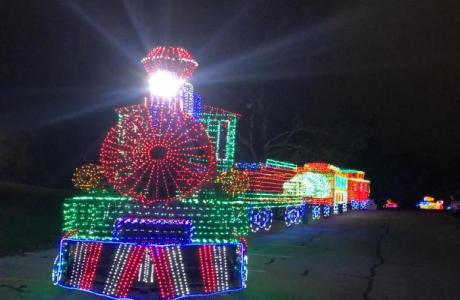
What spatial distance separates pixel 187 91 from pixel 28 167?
2029 cm

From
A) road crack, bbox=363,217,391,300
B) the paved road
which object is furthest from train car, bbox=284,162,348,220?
the paved road

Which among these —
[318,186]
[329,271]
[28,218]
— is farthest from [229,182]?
[318,186]

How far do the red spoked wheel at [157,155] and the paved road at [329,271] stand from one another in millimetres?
1628

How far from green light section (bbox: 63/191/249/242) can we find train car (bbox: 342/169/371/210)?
31.1m

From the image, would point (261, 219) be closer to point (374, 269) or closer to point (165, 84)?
point (374, 269)

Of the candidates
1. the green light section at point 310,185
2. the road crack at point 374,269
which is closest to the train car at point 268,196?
the green light section at point 310,185

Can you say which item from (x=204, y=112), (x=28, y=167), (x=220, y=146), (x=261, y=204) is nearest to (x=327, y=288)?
(x=220, y=146)

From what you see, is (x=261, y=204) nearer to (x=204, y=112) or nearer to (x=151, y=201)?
(x=204, y=112)

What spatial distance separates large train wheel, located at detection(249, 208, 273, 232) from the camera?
20.1 meters

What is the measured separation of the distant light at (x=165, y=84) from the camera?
9495mm

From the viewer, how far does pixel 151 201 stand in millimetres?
8453

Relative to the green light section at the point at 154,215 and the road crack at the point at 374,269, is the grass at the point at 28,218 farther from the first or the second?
the road crack at the point at 374,269

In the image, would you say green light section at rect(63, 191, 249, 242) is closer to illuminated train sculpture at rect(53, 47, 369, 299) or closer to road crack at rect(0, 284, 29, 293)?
illuminated train sculpture at rect(53, 47, 369, 299)

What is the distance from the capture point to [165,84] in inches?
380
